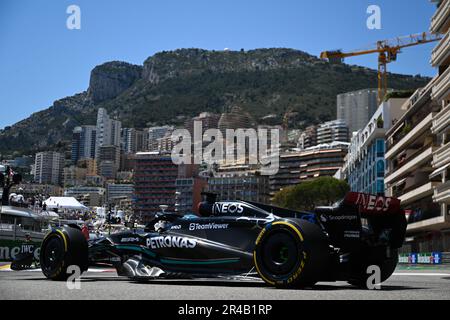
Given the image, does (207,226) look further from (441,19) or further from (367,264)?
(441,19)

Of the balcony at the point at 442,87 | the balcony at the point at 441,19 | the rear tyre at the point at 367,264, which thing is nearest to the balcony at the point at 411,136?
the balcony at the point at 442,87

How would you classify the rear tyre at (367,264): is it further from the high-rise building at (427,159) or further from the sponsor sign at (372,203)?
the high-rise building at (427,159)

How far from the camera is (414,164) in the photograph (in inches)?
2670

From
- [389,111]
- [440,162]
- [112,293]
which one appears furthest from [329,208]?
[389,111]

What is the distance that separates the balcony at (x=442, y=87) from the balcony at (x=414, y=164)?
12.4 m

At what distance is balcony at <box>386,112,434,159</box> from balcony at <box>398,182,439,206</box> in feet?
20.5

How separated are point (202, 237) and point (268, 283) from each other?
2.07m

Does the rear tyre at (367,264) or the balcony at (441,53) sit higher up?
the balcony at (441,53)

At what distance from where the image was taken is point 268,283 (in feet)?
30.4

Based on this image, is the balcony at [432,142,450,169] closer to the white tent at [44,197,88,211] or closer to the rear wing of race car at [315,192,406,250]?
the rear wing of race car at [315,192,406,250]

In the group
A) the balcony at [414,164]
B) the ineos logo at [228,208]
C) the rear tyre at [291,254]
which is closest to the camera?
the rear tyre at [291,254]

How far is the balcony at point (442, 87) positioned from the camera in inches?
1786
